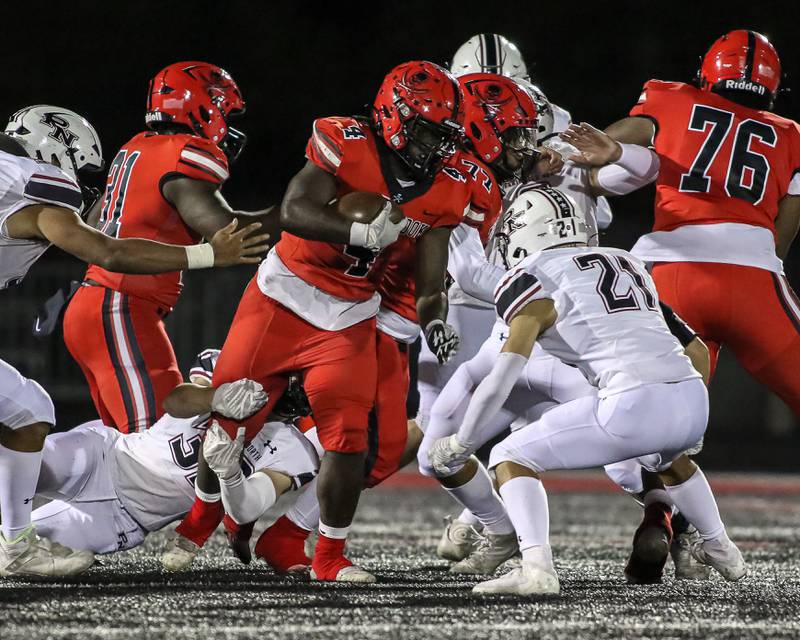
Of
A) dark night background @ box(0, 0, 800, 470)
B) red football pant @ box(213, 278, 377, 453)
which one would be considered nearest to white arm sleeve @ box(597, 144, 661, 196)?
red football pant @ box(213, 278, 377, 453)

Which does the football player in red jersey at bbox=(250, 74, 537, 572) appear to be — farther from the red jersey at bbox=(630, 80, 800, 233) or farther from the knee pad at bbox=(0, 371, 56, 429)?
the knee pad at bbox=(0, 371, 56, 429)

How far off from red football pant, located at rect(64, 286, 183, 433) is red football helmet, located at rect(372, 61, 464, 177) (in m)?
1.17

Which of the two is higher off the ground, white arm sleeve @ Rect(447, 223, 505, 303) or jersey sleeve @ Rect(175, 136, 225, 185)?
jersey sleeve @ Rect(175, 136, 225, 185)

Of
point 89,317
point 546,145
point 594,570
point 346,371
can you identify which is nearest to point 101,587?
point 346,371

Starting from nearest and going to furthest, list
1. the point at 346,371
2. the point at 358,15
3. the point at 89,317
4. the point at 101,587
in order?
the point at 101,587, the point at 346,371, the point at 89,317, the point at 358,15

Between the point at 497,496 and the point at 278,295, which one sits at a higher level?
the point at 278,295

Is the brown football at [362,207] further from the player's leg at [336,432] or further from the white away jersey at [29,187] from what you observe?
the white away jersey at [29,187]

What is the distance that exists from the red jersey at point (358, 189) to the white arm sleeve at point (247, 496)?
65 cm

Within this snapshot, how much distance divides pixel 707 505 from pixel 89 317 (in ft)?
7.26

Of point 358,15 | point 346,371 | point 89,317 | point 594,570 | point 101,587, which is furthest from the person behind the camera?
point 358,15

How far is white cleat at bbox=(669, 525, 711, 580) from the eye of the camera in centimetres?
441

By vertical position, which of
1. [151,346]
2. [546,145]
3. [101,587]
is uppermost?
[546,145]

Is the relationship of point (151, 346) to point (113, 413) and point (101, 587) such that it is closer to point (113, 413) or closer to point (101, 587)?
point (113, 413)

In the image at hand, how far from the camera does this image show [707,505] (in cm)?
420
